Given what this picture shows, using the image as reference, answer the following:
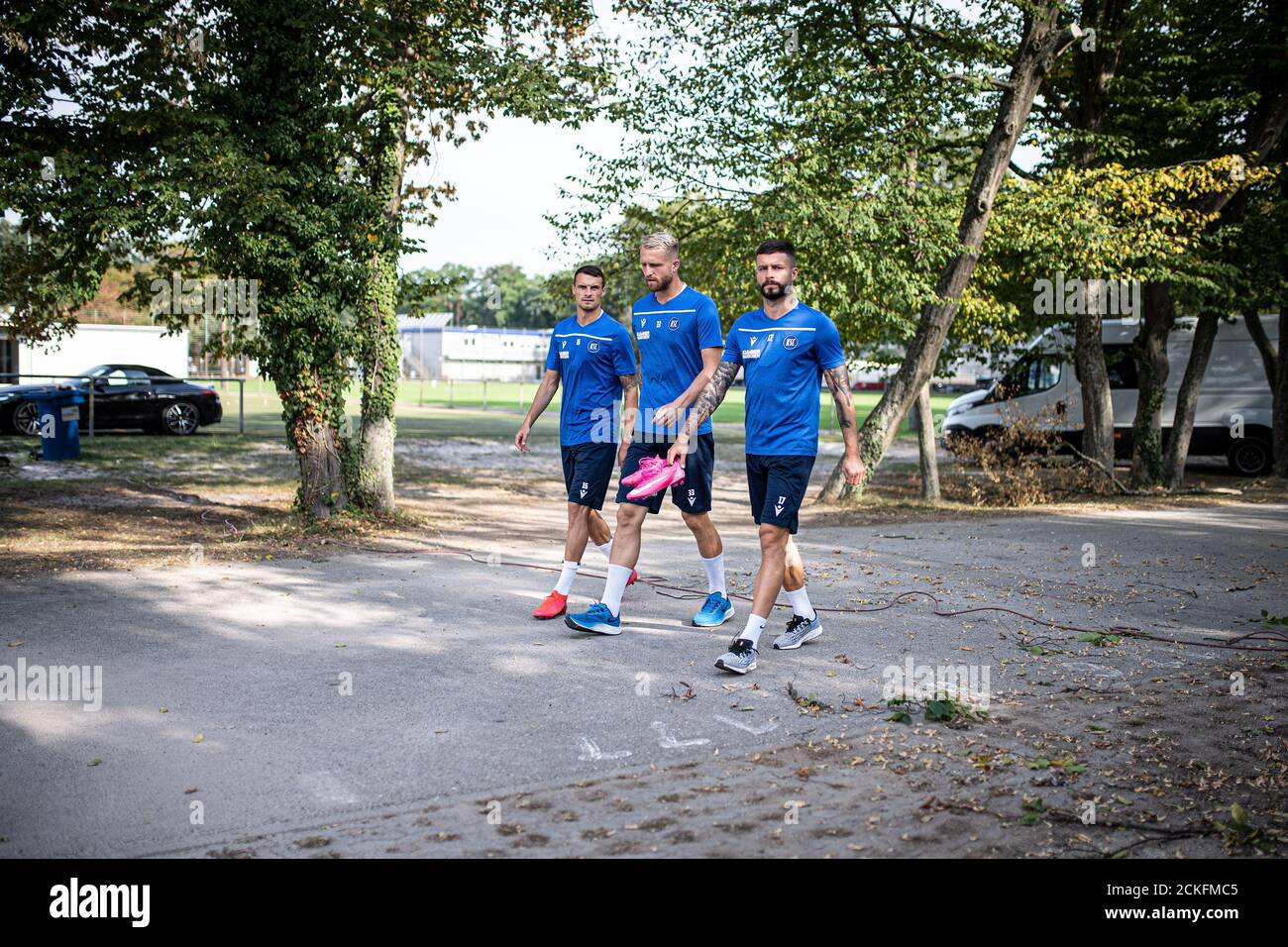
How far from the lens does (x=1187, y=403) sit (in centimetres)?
1834

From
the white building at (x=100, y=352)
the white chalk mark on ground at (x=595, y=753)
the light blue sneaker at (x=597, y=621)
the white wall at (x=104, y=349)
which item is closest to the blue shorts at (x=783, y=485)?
the light blue sneaker at (x=597, y=621)

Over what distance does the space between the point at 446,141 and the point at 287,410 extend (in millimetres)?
4006

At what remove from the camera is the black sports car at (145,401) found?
23156mm

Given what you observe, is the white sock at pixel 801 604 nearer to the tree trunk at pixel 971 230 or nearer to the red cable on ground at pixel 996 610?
the red cable on ground at pixel 996 610

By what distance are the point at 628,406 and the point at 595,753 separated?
3.07m

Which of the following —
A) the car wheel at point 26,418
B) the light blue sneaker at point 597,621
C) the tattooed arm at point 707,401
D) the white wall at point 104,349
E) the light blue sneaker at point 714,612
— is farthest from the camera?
the white wall at point 104,349

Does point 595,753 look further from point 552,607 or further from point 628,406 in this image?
point 628,406

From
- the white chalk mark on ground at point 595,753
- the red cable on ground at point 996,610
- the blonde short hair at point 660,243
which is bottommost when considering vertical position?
the white chalk mark on ground at point 595,753

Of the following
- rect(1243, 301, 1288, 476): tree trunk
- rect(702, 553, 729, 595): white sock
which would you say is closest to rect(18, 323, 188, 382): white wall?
rect(1243, 301, 1288, 476): tree trunk

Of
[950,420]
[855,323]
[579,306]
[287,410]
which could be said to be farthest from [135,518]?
[950,420]

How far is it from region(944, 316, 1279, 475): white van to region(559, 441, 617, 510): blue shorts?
15141 mm

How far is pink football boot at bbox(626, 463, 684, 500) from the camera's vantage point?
6457 mm

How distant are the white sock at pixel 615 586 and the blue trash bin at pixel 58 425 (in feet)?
44.0
